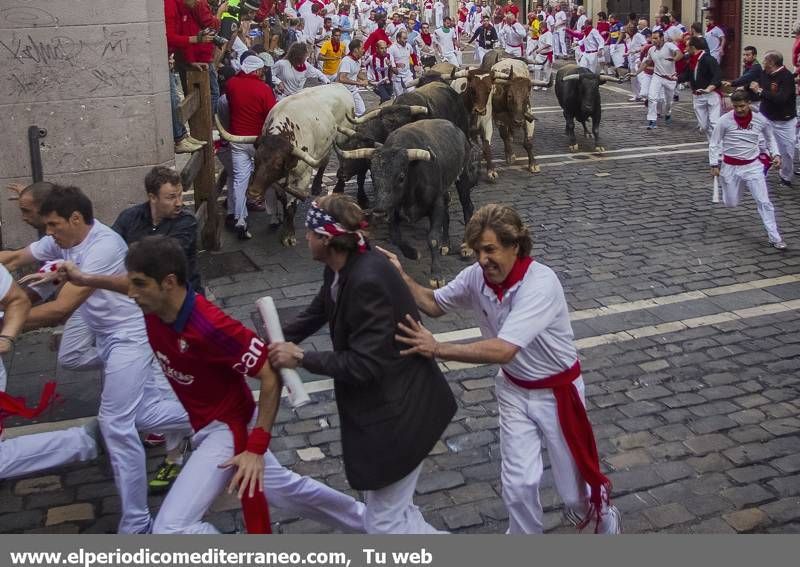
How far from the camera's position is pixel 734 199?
11477mm

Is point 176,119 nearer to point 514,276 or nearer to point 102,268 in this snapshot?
point 102,268

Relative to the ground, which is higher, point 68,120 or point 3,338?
point 68,120

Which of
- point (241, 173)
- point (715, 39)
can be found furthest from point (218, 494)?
point (715, 39)

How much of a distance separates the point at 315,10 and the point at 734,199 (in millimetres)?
20771

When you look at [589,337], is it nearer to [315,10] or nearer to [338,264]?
[338,264]

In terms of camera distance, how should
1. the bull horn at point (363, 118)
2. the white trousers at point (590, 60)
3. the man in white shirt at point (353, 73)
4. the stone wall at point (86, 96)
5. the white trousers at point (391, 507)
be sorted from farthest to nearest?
1. the white trousers at point (590, 60)
2. the man in white shirt at point (353, 73)
3. the bull horn at point (363, 118)
4. the stone wall at point (86, 96)
5. the white trousers at point (391, 507)

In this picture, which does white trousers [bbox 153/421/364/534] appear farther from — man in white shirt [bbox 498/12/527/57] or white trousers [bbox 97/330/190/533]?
man in white shirt [bbox 498/12/527/57]

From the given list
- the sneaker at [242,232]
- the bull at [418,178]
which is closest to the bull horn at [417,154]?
the bull at [418,178]

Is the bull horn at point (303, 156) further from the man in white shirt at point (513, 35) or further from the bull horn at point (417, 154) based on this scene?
the man in white shirt at point (513, 35)

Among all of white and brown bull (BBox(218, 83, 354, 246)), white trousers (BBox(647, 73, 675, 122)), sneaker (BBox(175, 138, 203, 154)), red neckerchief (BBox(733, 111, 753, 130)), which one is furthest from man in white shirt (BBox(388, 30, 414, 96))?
sneaker (BBox(175, 138, 203, 154))

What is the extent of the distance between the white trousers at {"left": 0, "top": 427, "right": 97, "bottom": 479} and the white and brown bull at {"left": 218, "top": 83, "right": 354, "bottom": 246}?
6063 millimetres

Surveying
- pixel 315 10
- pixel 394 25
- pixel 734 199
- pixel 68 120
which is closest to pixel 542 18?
pixel 394 25

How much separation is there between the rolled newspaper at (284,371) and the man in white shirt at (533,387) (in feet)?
2.13

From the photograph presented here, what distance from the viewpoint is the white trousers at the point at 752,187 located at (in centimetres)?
1095
